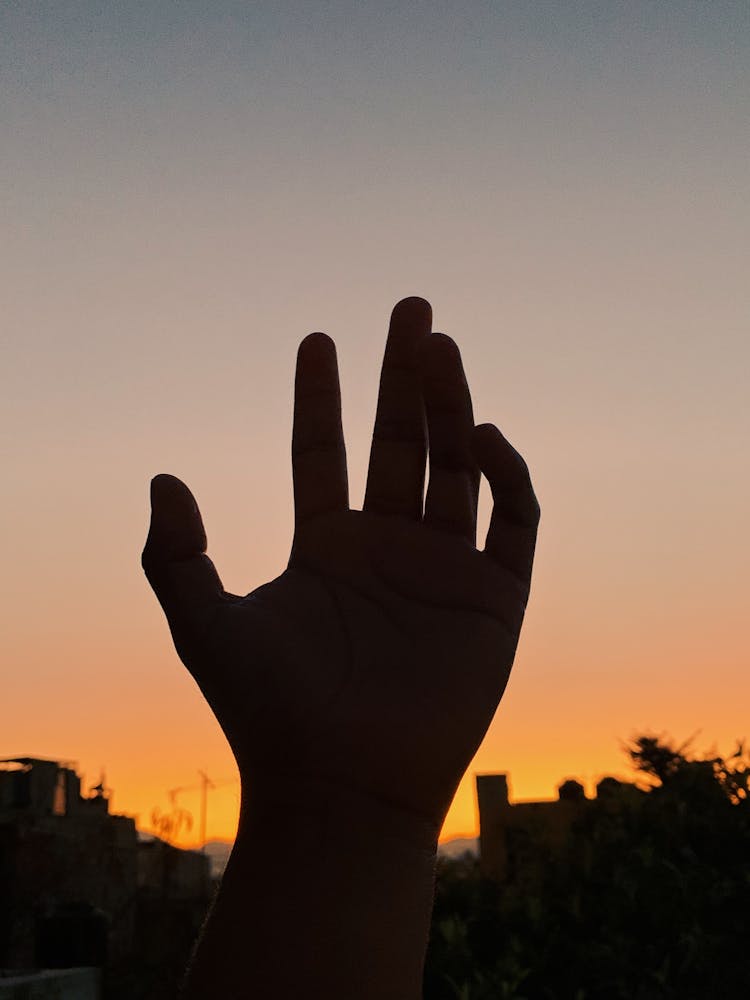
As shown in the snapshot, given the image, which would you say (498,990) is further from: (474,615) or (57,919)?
(57,919)

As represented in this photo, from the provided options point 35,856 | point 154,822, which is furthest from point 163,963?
point 154,822

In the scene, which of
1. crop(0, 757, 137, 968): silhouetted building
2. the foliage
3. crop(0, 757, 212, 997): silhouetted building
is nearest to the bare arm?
the foliage

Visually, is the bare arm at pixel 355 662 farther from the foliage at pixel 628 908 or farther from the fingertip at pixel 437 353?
the foliage at pixel 628 908

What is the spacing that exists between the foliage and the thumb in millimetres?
3630

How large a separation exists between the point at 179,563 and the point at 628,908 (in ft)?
13.5

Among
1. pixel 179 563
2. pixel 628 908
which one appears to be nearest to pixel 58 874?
pixel 628 908

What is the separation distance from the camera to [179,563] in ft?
7.41

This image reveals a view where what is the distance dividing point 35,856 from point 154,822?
Result: 4.54 meters

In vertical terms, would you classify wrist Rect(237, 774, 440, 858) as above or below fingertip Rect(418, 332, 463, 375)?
below

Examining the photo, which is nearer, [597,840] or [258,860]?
[258,860]

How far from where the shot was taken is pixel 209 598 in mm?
2229

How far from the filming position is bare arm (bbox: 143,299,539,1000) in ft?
6.34

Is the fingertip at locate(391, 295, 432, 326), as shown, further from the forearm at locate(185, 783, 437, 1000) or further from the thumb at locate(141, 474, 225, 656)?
the forearm at locate(185, 783, 437, 1000)

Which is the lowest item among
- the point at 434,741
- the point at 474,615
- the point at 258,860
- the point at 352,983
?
the point at 352,983
